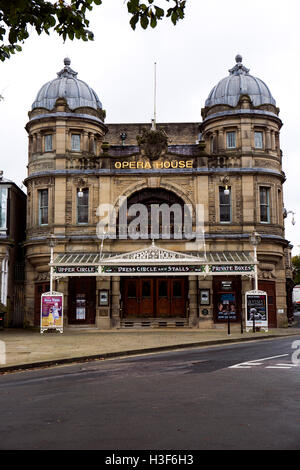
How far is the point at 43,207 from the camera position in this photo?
33.0m

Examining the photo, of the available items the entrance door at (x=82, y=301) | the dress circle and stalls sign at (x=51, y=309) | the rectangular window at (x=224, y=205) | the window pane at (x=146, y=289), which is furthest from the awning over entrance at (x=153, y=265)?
the rectangular window at (x=224, y=205)

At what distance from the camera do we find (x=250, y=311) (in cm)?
2758

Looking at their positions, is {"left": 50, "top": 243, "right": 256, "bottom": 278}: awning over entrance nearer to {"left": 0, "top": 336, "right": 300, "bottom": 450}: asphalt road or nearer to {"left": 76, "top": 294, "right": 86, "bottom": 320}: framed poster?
{"left": 76, "top": 294, "right": 86, "bottom": 320}: framed poster

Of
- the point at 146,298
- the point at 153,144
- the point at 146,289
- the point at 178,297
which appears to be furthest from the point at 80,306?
the point at 153,144

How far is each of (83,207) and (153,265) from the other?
21.0ft

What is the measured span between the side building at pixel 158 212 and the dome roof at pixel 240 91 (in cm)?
17

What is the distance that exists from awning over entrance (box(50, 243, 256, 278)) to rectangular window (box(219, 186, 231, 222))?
3589 millimetres

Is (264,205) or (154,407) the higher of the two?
(264,205)

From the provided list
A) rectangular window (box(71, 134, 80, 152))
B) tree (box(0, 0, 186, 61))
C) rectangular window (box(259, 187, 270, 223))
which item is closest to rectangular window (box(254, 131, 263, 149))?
rectangular window (box(259, 187, 270, 223))

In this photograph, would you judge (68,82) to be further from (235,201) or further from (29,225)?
(235,201)

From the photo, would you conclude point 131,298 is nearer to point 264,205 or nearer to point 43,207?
point 43,207

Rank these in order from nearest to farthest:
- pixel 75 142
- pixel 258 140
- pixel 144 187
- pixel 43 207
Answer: pixel 144 187
pixel 43 207
pixel 258 140
pixel 75 142

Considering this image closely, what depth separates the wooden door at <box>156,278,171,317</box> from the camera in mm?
31844

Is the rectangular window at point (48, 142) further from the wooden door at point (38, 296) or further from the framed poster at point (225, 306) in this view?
the framed poster at point (225, 306)
